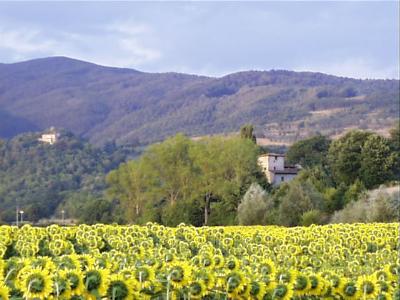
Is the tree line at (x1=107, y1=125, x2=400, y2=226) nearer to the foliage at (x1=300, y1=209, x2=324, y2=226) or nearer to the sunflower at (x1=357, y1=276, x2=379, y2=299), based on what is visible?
the foliage at (x1=300, y1=209, x2=324, y2=226)

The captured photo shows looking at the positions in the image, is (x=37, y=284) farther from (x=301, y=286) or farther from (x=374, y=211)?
(x=374, y=211)

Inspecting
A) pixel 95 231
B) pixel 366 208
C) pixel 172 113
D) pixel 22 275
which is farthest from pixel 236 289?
pixel 172 113

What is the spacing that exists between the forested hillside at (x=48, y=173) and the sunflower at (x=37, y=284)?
53.8m

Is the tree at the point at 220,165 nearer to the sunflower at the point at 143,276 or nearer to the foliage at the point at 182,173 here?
the foliage at the point at 182,173

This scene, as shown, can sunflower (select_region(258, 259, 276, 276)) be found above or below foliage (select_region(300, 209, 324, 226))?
above

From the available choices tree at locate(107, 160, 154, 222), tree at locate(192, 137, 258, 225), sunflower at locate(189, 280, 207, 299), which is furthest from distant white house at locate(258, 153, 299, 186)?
sunflower at locate(189, 280, 207, 299)

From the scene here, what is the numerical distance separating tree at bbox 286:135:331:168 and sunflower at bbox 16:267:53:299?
58919 millimetres

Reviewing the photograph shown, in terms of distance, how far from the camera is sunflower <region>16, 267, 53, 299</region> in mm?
4078

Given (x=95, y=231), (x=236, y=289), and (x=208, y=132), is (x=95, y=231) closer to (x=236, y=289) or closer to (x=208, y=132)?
(x=236, y=289)

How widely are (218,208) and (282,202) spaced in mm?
8162

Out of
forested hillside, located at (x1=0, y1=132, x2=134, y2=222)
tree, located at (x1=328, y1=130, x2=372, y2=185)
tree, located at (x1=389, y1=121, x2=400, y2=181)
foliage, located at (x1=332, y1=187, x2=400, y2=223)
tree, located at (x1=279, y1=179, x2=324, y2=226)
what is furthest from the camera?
forested hillside, located at (x1=0, y1=132, x2=134, y2=222)

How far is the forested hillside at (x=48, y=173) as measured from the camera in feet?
203

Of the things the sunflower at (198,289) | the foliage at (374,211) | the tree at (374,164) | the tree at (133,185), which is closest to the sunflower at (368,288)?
the sunflower at (198,289)

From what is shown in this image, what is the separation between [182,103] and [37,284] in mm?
137512
